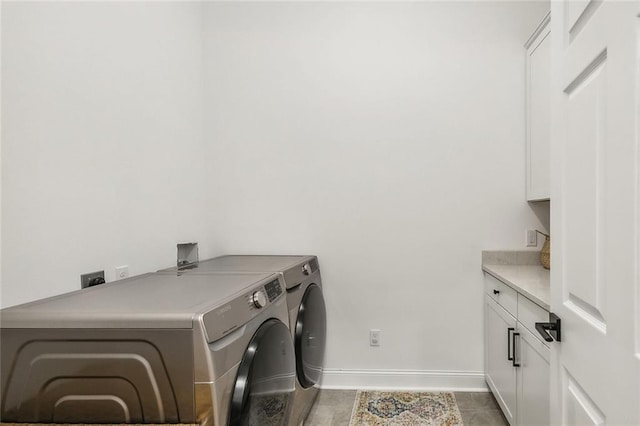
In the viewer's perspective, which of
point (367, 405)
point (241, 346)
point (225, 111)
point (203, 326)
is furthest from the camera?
point (225, 111)

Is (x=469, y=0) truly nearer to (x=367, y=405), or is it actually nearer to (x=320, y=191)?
(x=320, y=191)

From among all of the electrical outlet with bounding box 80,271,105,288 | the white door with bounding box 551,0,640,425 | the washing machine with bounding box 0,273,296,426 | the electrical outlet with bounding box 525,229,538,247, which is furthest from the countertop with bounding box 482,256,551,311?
the electrical outlet with bounding box 80,271,105,288

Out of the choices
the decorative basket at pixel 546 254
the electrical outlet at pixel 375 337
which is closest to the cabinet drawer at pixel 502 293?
the decorative basket at pixel 546 254

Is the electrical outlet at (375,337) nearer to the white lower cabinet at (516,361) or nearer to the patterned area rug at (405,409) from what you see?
the patterned area rug at (405,409)

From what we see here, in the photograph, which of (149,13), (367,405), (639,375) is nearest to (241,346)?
(639,375)

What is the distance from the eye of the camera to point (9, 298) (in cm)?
129

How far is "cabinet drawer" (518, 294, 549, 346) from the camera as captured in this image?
1588mm

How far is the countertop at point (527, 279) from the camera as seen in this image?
1619 millimetres

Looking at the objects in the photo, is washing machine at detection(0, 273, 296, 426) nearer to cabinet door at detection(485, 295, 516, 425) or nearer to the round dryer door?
the round dryer door

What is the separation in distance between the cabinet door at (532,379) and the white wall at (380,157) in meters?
0.77

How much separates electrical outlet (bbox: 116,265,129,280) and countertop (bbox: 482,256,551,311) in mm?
1781

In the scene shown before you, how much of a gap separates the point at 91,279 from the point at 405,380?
2.01 metres

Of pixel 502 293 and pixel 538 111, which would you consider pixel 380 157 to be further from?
pixel 502 293

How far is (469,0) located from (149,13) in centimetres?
197
